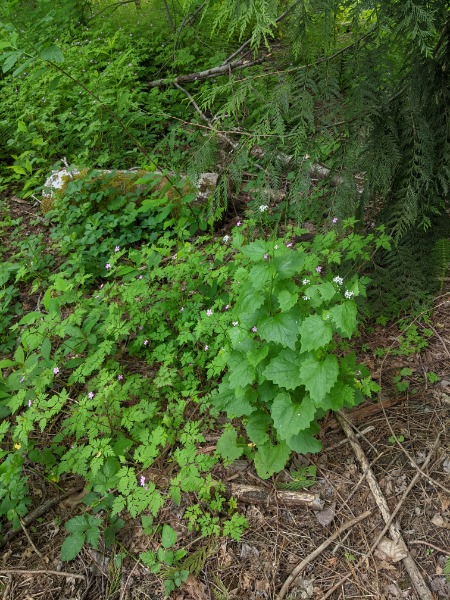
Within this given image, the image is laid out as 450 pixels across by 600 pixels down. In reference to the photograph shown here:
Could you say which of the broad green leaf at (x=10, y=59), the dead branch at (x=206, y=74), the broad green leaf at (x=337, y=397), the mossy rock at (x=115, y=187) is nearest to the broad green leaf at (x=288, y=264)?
the broad green leaf at (x=337, y=397)

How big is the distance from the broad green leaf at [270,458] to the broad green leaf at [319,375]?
1.53 feet

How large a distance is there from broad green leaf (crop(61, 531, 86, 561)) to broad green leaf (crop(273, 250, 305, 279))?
161 cm

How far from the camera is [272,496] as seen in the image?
7.38ft

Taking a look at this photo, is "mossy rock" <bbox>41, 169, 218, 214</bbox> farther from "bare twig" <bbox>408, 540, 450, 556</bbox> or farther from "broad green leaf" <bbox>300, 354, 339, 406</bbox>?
"bare twig" <bbox>408, 540, 450, 556</bbox>

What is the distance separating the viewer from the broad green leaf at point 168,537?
2.09 metres

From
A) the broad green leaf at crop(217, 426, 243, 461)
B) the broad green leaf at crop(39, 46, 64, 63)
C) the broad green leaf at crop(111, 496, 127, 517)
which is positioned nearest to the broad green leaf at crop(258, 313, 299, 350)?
the broad green leaf at crop(217, 426, 243, 461)

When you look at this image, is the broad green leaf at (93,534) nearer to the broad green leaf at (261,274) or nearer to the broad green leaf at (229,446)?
the broad green leaf at (229,446)

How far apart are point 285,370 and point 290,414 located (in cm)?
20

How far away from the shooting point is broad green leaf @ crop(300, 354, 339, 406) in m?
1.83

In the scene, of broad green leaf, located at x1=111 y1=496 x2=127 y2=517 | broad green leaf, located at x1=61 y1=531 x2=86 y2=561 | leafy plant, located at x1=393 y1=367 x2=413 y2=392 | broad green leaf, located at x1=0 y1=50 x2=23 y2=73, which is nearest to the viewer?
broad green leaf, located at x1=111 y1=496 x2=127 y2=517

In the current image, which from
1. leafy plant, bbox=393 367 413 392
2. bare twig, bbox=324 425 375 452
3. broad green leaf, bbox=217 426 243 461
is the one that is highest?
broad green leaf, bbox=217 426 243 461

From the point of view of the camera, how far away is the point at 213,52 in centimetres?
635

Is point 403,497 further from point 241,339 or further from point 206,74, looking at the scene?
point 206,74

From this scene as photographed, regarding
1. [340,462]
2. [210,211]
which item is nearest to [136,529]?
[340,462]
